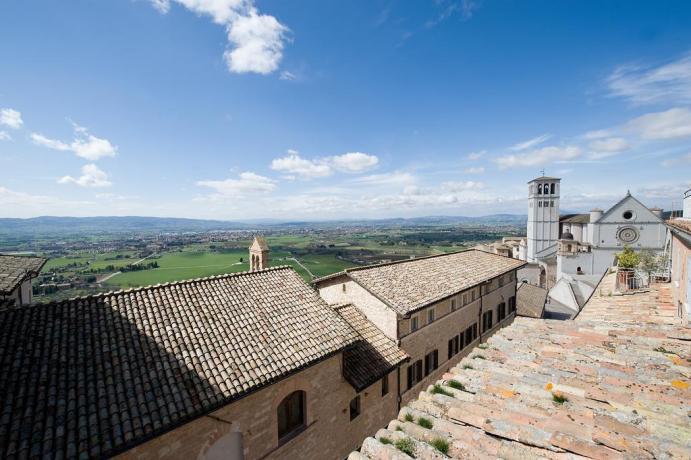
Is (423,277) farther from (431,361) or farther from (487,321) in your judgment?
(487,321)

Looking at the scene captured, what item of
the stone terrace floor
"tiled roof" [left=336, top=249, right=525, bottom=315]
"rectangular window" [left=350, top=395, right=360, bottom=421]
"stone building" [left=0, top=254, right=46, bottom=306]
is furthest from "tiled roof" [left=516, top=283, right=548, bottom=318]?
"stone building" [left=0, top=254, right=46, bottom=306]

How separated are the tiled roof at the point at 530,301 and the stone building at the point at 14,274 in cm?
3120

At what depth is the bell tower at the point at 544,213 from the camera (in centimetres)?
6300

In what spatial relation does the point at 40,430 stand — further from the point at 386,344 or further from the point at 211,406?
the point at 386,344

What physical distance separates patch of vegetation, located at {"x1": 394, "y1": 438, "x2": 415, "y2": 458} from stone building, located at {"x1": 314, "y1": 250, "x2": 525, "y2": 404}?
10.8 m

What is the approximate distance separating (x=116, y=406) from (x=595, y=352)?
9689 mm

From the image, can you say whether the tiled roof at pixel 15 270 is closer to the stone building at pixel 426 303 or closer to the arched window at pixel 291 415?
the arched window at pixel 291 415

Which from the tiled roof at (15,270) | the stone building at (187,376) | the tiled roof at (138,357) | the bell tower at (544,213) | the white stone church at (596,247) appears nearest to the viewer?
the tiled roof at (138,357)

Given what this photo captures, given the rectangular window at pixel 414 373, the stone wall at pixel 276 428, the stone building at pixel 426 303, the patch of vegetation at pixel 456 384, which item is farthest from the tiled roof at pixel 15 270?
the rectangular window at pixel 414 373

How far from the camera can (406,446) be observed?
10.7 ft

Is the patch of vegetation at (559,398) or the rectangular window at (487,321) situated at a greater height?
the patch of vegetation at (559,398)

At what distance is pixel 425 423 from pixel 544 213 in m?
72.1

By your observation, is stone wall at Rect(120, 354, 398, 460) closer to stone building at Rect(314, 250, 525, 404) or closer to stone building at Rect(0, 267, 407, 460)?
stone building at Rect(0, 267, 407, 460)

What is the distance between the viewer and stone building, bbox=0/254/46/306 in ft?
33.1
